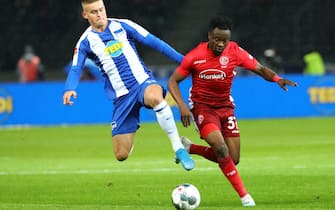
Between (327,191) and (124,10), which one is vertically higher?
(327,191)

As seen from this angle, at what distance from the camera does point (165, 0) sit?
126 ft

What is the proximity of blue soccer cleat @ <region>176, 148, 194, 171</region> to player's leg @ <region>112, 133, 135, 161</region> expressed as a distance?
1.24m

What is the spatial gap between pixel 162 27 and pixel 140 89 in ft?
82.7

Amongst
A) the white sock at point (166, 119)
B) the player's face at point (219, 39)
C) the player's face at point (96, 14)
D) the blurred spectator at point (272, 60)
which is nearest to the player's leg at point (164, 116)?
the white sock at point (166, 119)

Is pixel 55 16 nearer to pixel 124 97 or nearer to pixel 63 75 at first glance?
pixel 63 75

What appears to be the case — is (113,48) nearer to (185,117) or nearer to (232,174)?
(185,117)

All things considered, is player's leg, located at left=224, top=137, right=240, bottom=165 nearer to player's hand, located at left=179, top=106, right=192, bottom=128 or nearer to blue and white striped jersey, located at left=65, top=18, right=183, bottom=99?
blue and white striped jersey, located at left=65, top=18, right=183, bottom=99

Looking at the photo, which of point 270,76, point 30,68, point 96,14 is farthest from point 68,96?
point 30,68

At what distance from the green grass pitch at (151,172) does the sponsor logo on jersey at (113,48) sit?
5.98 feet

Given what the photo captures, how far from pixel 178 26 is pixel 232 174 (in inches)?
1031

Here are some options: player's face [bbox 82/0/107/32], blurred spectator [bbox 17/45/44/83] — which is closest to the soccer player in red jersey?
player's face [bbox 82/0/107/32]

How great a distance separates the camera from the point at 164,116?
11922mm

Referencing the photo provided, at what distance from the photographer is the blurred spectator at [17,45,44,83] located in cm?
3512

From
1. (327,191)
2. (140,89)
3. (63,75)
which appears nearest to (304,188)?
(327,191)
